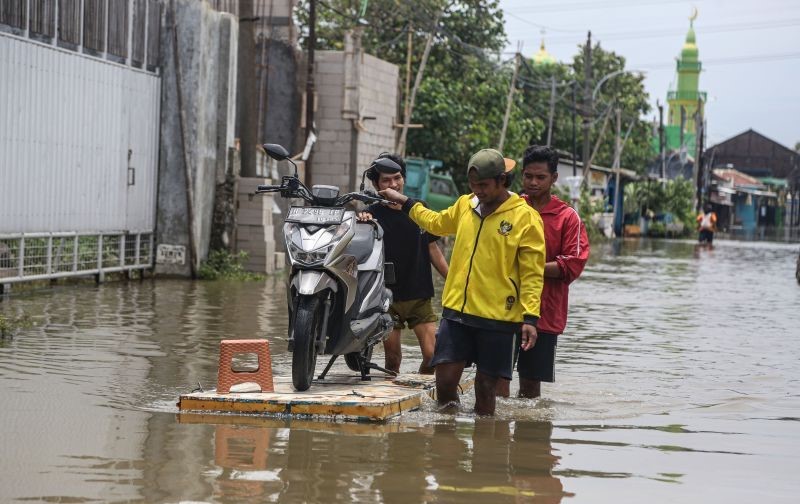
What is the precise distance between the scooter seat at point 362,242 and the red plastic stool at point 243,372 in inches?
31.3

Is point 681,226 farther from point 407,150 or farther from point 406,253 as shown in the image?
point 406,253

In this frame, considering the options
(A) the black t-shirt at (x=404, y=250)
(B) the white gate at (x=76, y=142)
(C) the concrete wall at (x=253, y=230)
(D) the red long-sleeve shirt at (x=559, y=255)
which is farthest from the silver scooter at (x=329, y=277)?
(C) the concrete wall at (x=253, y=230)

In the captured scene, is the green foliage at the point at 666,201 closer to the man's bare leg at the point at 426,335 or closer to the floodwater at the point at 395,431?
the floodwater at the point at 395,431

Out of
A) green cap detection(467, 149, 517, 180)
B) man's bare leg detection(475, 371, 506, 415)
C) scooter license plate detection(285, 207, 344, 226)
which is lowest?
man's bare leg detection(475, 371, 506, 415)

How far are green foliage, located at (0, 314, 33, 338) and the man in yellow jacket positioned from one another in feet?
16.4

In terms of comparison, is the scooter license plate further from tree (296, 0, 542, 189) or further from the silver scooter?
tree (296, 0, 542, 189)

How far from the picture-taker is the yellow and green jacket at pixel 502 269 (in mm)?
7383

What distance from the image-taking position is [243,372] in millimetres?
7883

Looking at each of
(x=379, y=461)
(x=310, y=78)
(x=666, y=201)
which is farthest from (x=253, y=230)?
(x=666, y=201)

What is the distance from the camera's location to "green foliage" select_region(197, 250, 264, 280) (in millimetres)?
19203

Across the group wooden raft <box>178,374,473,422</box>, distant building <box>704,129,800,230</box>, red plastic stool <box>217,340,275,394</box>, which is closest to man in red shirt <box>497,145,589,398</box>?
wooden raft <box>178,374,473,422</box>

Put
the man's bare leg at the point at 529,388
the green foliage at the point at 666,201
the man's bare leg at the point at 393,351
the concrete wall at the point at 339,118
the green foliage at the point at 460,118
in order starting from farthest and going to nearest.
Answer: the green foliage at the point at 666,201
the green foliage at the point at 460,118
the concrete wall at the point at 339,118
the man's bare leg at the point at 393,351
the man's bare leg at the point at 529,388

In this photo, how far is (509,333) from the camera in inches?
293

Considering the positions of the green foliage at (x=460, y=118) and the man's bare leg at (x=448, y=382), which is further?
the green foliage at (x=460, y=118)
